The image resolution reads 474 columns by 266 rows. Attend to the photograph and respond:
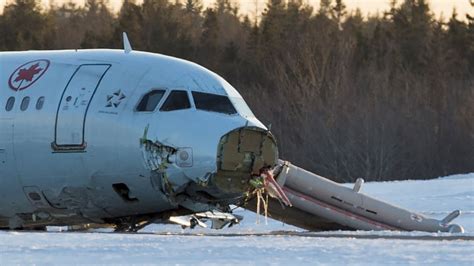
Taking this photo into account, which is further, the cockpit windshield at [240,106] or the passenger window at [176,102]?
the cockpit windshield at [240,106]

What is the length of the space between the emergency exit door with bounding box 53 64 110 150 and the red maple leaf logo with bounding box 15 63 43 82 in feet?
3.09

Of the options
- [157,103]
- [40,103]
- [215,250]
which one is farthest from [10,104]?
[215,250]

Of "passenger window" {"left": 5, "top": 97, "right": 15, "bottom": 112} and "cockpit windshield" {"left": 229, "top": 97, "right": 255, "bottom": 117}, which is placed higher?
"cockpit windshield" {"left": 229, "top": 97, "right": 255, "bottom": 117}

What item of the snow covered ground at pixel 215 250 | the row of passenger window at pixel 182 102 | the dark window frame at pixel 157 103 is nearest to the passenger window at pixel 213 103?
the row of passenger window at pixel 182 102

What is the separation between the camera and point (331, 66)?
254ft

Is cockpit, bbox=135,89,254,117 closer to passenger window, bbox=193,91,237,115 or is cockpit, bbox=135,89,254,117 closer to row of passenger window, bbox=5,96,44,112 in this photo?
passenger window, bbox=193,91,237,115

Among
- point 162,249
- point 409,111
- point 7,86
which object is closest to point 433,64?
point 409,111

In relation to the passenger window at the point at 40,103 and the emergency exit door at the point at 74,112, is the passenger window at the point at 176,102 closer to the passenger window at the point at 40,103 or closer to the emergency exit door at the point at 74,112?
the emergency exit door at the point at 74,112

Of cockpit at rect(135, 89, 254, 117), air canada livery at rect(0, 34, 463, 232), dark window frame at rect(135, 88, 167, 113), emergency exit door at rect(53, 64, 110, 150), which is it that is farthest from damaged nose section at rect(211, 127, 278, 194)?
emergency exit door at rect(53, 64, 110, 150)

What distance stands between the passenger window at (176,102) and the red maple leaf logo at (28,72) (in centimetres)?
276

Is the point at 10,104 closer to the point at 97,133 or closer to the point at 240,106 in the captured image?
the point at 97,133

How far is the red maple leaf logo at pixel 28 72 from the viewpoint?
1046 inches

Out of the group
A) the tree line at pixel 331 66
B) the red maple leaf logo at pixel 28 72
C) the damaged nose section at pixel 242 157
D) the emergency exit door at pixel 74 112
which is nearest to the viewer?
the damaged nose section at pixel 242 157

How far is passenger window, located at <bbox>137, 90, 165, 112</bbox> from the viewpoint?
83.0 feet
